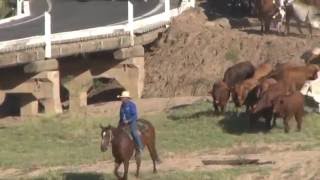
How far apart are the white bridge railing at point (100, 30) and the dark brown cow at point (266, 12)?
3.51m

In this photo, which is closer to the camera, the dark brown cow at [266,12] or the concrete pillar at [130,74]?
the concrete pillar at [130,74]

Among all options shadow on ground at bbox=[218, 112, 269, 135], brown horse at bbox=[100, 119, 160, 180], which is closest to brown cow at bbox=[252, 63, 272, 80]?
shadow on ground at bbox=[218, 112, 269, 135]

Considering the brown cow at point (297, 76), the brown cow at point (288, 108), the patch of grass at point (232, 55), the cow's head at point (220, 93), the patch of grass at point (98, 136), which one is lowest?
the patch of grass at point (98, 136)

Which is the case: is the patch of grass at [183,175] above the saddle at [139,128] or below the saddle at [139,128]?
below

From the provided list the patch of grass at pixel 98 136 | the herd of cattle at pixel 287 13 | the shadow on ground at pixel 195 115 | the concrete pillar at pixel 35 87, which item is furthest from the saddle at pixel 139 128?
the herd of cattle at pixel 287 13

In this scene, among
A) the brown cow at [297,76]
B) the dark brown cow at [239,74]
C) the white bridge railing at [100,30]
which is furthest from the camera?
the white bridge railing at [100,30]

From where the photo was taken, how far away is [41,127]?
31.5 metres

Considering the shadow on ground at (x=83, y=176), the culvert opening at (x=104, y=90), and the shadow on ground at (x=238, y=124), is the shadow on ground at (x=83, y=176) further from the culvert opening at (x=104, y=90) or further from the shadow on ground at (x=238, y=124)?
the culvert opening at (x=104, y=90)

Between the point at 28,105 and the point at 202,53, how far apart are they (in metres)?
7.44

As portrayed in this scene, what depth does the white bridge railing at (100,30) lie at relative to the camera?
33.8 meters

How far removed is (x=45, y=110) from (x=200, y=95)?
209 inches

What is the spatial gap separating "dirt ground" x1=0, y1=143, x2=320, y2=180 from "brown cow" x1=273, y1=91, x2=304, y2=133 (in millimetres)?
1803

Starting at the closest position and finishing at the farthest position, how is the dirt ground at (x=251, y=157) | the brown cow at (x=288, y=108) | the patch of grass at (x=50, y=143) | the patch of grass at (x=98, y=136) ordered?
the dirt ground at (x=251, y=157), the patch of grass at (x=50, y=143), the patch of grass at (x=98, y=136), the brown cow at (x=288, y=108)

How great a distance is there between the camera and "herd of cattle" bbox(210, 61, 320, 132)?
27547 millimetres
